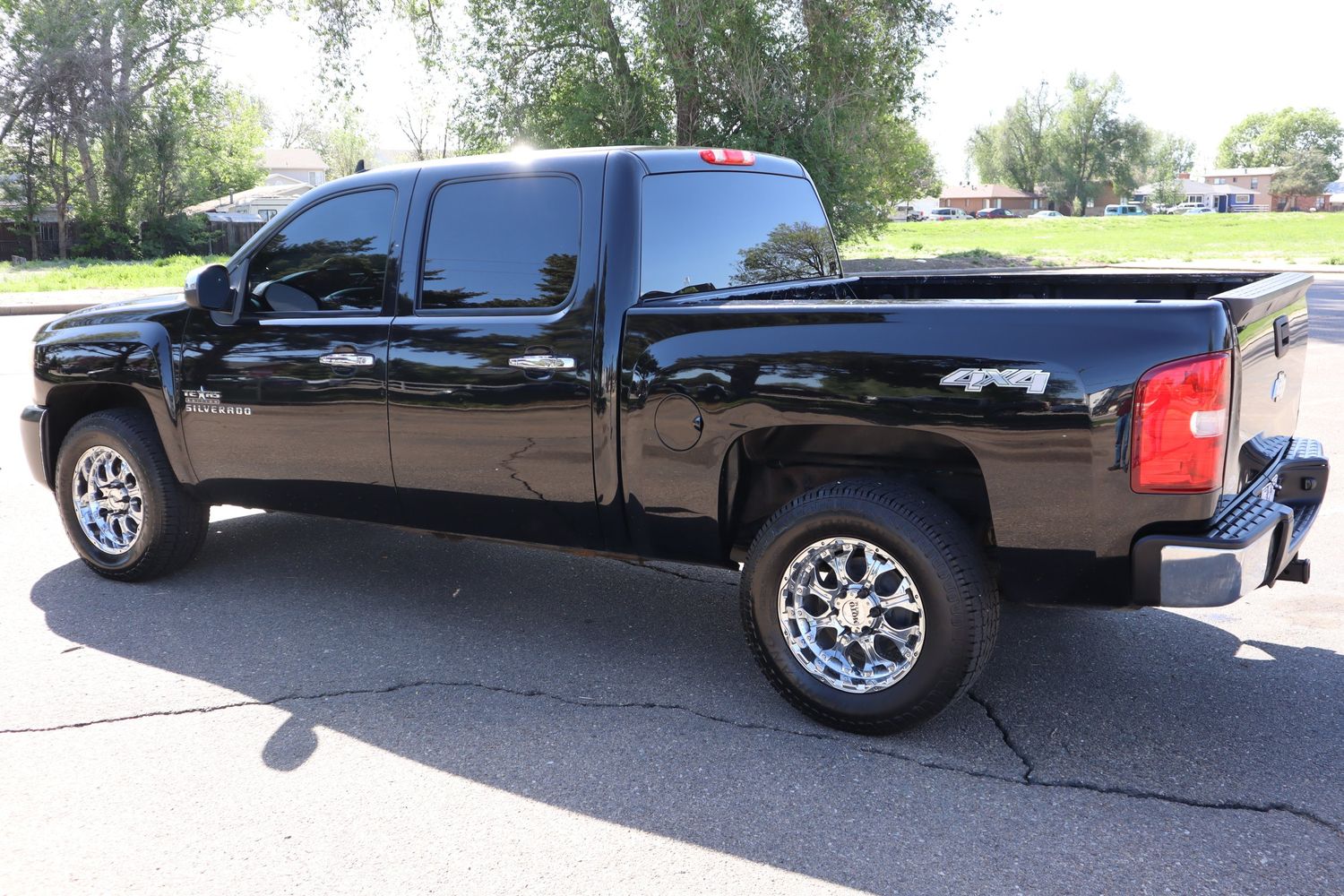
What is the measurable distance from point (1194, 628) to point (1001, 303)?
7.06 feet

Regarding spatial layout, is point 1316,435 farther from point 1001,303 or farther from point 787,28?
point 787,28

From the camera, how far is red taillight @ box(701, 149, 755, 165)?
4.51m

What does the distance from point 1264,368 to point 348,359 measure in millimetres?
3311

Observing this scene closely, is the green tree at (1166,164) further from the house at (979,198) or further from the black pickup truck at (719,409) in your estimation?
the black pickup truck at (719,409)

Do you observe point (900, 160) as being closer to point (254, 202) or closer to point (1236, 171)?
point (254, 202)

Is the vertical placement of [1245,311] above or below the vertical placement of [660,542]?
above

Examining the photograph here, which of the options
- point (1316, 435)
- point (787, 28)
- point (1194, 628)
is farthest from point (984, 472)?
point (787, 28)

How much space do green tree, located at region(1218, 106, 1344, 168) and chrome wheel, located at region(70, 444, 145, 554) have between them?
15230cm

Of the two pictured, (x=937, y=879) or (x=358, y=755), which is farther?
(x=358, y=755)

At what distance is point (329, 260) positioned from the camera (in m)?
4.74

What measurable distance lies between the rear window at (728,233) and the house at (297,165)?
315 feet

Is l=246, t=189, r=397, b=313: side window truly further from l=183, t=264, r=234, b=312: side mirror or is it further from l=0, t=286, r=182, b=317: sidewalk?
l=0, t=286, r=182, b=317: sidewalk

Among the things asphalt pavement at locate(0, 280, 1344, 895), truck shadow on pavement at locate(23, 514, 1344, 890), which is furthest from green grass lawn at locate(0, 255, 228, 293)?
asphalt pavement at locate(0, 280, 1344, 895)

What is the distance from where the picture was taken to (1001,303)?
3.30 m
